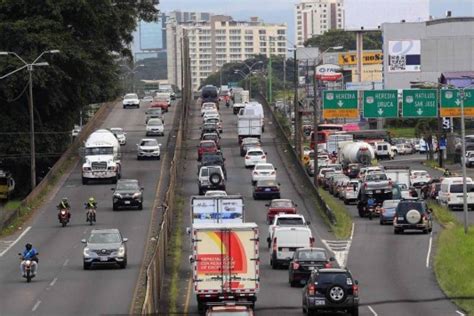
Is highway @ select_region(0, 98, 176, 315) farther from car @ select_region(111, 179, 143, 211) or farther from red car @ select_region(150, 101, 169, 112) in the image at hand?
red car @ select_region(150, 101, 169, 112)

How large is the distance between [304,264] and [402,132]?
12759 centimetres

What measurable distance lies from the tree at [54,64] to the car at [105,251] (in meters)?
42.8

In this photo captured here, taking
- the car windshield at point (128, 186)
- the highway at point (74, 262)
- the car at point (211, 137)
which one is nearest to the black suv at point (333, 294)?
the highway at point (74, 262)

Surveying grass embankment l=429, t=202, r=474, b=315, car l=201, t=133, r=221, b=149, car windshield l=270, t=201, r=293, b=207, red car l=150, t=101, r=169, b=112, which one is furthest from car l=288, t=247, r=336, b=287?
red car l=150, t=101, r=169, b=112

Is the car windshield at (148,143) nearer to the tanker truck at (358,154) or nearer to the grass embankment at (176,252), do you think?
the tanker truck at (358,154)

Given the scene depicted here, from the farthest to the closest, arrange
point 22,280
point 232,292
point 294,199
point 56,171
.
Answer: point 56,171, point 294,199, point 22,280, point 232,292

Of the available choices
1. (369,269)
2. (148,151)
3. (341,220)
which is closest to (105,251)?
(369,269)

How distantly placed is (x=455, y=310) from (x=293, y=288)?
7.35 meters

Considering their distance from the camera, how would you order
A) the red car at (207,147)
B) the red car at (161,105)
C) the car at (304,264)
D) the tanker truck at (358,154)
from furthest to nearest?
the red car at (161,105)
the tanker truck at (358,154)
the red car at (207,147)
the car at (304,264)

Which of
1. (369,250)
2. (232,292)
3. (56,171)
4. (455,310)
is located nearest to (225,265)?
(232,292)

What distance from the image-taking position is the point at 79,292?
145 ft

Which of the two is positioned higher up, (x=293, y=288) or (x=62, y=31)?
(x=62, y=31)

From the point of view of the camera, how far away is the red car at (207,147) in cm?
9774

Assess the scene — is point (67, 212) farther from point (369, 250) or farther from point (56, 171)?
point (56, 171)
